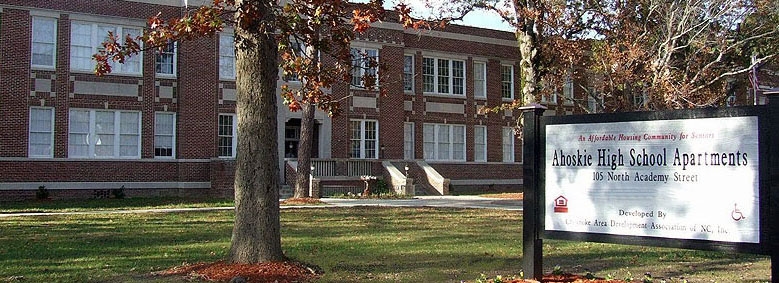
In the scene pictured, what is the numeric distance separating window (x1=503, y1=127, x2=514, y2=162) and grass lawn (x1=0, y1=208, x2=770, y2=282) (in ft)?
68.0

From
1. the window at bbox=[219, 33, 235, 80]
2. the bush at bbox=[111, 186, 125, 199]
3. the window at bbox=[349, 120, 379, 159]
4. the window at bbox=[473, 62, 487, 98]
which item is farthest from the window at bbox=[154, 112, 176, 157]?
the window at bbox=[473, 62, 487, 98]

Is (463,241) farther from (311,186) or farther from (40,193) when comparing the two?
(40,193)

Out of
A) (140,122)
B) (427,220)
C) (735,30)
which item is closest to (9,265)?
(427,220)

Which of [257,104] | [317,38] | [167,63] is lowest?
[257,104]

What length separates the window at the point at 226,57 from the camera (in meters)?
30.3

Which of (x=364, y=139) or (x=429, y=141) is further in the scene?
(x=429, y=141)

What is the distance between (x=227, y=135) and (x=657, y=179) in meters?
24.9

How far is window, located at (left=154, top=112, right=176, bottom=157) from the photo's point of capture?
96.2 ft

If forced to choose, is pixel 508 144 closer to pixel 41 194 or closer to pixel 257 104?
pixel 41 194

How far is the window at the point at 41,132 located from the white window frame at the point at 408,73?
15.5 m

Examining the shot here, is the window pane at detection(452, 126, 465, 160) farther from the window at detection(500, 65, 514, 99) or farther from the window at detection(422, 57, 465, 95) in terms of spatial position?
the window at detection(500, 65, 514, 99)

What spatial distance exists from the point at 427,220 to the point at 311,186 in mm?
10835

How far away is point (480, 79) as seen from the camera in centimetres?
3838

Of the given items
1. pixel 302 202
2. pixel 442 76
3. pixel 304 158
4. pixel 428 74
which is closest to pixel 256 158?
pixel 302 202
